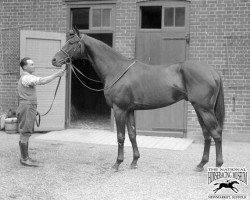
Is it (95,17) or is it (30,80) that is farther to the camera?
(95,17)

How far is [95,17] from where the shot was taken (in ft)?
33.0

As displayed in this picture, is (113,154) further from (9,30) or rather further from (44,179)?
(9,30)

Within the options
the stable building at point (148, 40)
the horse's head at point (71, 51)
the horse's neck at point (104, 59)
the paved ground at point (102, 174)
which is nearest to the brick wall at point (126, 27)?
the stable building at point (148, 40)

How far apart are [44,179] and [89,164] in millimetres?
→ 1159

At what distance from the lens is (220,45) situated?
30.0 ft

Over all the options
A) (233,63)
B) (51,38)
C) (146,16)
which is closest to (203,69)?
(233,63)

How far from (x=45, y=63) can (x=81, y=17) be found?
1544 millimetres

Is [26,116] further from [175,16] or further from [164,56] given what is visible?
[175,16]

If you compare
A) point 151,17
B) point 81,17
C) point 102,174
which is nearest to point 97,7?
point 81,17

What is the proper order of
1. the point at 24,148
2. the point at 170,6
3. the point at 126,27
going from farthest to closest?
the point at 126,27 → the point at 170,6 → the point at 24,148

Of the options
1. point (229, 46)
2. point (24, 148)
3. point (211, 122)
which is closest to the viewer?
point (211, 122)

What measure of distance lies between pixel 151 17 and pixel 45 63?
294 cm

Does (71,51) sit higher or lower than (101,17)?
lower

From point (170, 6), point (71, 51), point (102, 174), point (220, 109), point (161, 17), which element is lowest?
point (102, 174)
